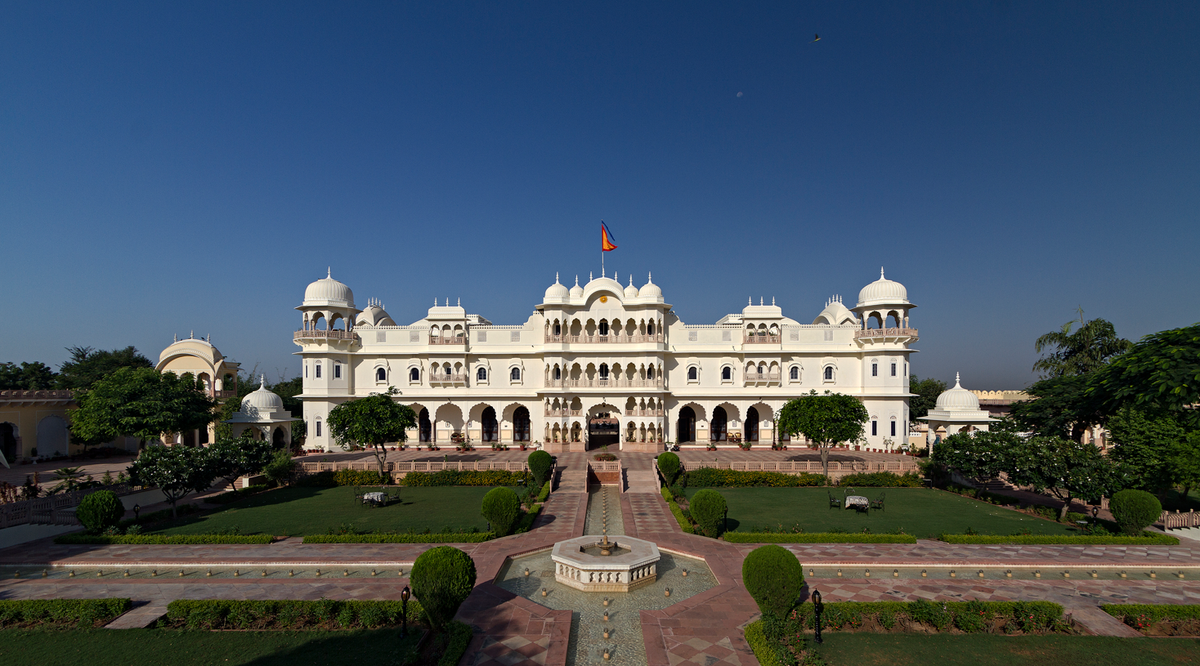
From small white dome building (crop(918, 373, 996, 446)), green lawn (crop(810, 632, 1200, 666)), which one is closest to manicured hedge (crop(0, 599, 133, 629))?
green lawn (crop(810, 632, 1200, 666))

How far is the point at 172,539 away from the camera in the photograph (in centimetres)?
1627

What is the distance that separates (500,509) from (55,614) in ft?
31.7

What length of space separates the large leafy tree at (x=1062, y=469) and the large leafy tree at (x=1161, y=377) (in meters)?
2.59

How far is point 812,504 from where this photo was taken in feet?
69.0

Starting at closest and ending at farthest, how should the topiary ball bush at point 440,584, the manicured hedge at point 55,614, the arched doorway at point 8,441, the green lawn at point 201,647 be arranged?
the green lawn at point 201,647 → the topiary ball bush at point 440,584 → the manicured hedge at point 55,614 → the arched doorway at point 8,441

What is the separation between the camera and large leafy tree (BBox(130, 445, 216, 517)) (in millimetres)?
18969

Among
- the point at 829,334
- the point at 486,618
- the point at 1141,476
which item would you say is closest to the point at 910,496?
the point at 1141,476

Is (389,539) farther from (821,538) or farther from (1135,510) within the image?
(1135,510)

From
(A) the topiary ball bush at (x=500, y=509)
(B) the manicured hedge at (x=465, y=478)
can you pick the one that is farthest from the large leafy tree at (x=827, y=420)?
(A) the topiary ball bush at (x=500, y=509)

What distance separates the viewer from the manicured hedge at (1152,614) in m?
10.6

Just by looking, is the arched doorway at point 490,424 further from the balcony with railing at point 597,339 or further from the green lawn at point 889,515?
the green lawn at point 889,515

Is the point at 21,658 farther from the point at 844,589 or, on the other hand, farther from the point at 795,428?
the point at 795,428

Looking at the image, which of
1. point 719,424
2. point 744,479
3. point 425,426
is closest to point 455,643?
point 744,479

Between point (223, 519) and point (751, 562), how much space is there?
18473mm
